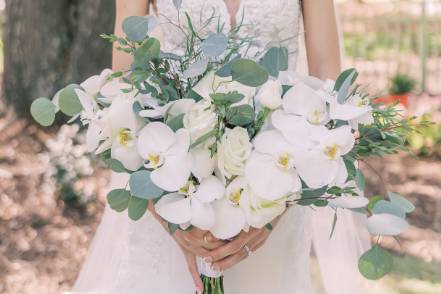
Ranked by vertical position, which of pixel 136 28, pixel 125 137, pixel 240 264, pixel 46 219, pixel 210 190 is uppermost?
pixel 136 28

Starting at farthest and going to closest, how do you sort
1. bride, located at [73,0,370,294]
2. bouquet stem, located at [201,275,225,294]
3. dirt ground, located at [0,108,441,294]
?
dirt ground, located at [0,108,441,294] → bride, located at [73,0,370,294] → bouquet stem, located at [201,275,225,294]

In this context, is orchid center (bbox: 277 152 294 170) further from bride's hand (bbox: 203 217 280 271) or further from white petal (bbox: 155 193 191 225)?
bride's hand (bbox: 203 217 280 271)

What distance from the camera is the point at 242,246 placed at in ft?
6.08

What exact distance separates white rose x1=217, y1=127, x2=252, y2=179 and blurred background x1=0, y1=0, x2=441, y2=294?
8.42 feet

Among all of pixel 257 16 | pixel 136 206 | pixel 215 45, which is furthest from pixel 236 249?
pixel 257 16

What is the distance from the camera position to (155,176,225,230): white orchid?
159 cm

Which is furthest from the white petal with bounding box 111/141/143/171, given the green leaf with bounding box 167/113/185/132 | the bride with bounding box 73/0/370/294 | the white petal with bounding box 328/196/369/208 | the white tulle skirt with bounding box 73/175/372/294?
the white tulle skirt with bounding box 73/175/372/294

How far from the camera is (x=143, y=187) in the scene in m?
1.59

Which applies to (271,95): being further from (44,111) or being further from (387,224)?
(44,111)

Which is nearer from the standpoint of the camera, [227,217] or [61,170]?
[227,217]

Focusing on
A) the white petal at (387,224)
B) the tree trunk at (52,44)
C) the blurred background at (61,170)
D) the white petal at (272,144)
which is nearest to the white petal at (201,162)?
the white petal at (272,144)

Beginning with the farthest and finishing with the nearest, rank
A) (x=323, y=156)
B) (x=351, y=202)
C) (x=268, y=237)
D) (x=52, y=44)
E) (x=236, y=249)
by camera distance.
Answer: (x=52, y=44) < (x=268, y=237) < (x=236, y=249) < (x=351, y=202) < (x=323, y=156)

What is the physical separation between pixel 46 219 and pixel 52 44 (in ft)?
5.68

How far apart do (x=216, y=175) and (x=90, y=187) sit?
4.23 metres
